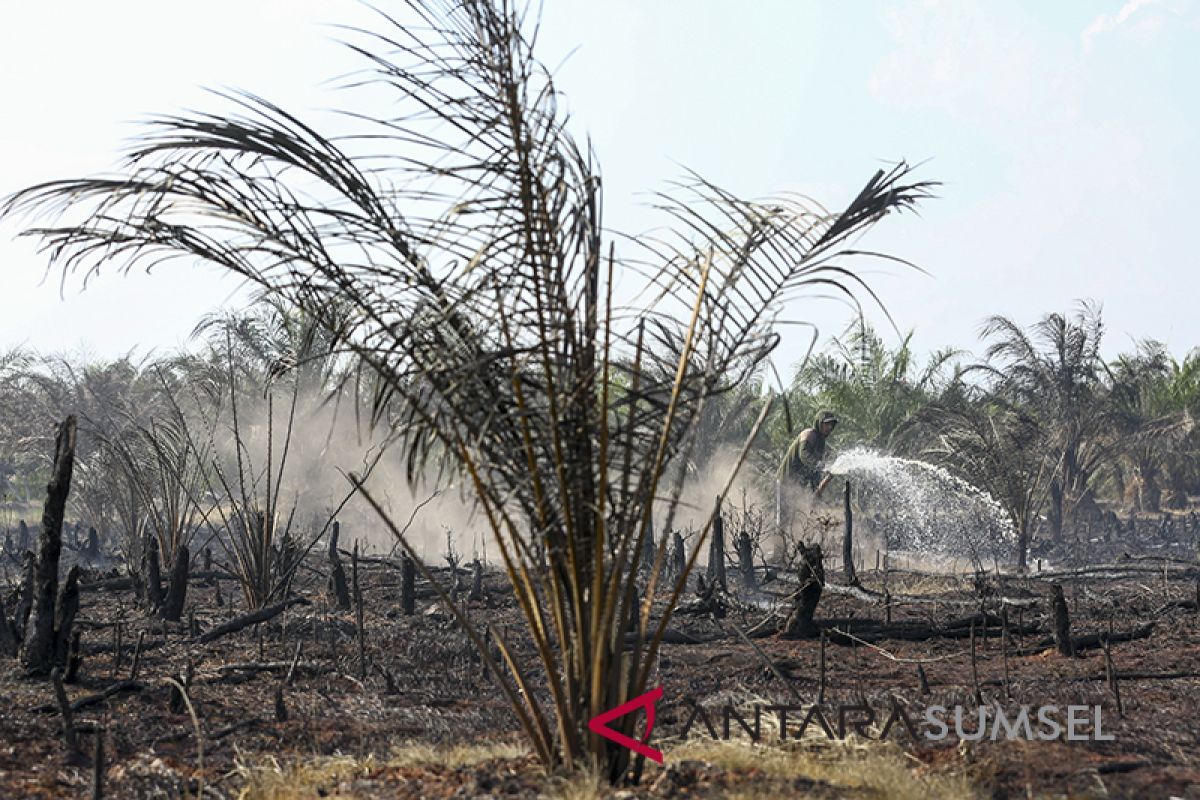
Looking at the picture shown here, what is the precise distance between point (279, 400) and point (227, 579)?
1541 cm

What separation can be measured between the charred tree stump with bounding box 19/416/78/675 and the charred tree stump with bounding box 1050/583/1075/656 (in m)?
7.70

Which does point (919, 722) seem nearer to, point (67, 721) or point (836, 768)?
point (836, 768)

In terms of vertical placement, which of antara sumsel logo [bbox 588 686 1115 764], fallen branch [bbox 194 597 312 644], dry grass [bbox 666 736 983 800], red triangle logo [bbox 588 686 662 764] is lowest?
dry grass [bbox 666 736 983 800]

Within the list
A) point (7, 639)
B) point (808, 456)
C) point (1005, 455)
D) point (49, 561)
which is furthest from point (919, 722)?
point (1005, 455)

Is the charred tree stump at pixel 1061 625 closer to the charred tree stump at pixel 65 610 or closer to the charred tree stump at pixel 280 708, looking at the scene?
the charred tree stump at pixel 280 708

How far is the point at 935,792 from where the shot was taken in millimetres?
5316

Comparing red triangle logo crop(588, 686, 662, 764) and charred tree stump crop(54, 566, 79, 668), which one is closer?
red triangle logo crop(588, 686, 662, 764)

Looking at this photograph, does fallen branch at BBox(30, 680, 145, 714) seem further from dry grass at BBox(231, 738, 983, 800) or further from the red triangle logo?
the red triangle logo

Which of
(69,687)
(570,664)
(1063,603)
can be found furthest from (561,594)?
(1063,603)

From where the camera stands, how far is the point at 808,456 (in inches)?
836

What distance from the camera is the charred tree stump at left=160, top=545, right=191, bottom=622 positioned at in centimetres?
1176

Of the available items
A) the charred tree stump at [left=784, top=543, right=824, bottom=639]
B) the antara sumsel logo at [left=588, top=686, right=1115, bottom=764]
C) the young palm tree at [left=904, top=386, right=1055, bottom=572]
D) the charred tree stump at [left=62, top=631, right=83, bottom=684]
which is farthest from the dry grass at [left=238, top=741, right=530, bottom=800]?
the young palm tree at [left=904, top=386, right=1055, bottom=572]

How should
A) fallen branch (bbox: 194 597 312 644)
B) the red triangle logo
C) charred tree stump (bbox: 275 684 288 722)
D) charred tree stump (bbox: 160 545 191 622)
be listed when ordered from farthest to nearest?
charred tree stump (bbox: 160 545 191 622) < fallen branch (bbox: 194 597 312 644) < charred tree stump (bbox: 275 684 288 722) < the red triangle logo

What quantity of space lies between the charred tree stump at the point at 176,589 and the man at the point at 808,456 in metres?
11.4
